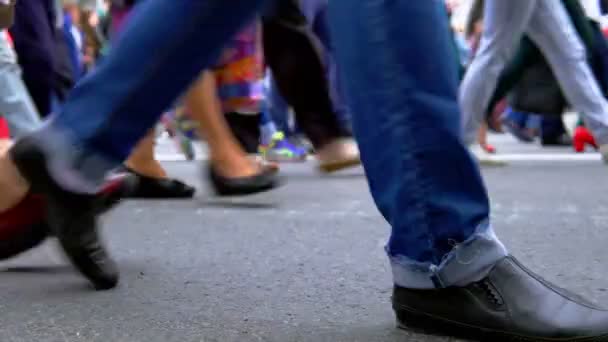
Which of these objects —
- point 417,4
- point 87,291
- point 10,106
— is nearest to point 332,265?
point 87,291

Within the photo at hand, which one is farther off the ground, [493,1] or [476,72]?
[493,1]

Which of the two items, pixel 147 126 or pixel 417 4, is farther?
pixel 147 126

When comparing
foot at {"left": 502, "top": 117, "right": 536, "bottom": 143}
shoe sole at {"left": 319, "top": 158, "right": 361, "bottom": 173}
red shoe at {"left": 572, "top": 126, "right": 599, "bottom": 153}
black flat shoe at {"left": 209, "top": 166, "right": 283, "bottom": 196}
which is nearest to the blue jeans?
black flat shoe at {"left": 209, "top": 166, "right": 283, "bottom": 196}

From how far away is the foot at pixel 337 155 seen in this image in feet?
12.1

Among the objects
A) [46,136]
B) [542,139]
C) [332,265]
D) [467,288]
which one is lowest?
[542,139]

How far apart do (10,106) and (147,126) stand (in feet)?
5.92

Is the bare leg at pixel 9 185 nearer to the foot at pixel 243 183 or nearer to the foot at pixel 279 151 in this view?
the foot at pixel 243 183

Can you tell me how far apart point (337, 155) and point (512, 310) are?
2544 mm

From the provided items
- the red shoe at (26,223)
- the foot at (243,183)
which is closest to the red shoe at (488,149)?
the foot at (243,183)

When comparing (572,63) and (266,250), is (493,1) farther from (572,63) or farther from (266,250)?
(266,250)

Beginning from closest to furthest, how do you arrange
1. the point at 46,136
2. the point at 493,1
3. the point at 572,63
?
the point at 46,136 < the point at 493,1 < the point at 572,63

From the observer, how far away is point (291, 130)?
6527 millimetres

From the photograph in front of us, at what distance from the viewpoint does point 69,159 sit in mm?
1319

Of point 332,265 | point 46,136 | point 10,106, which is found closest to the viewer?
point 46,136
